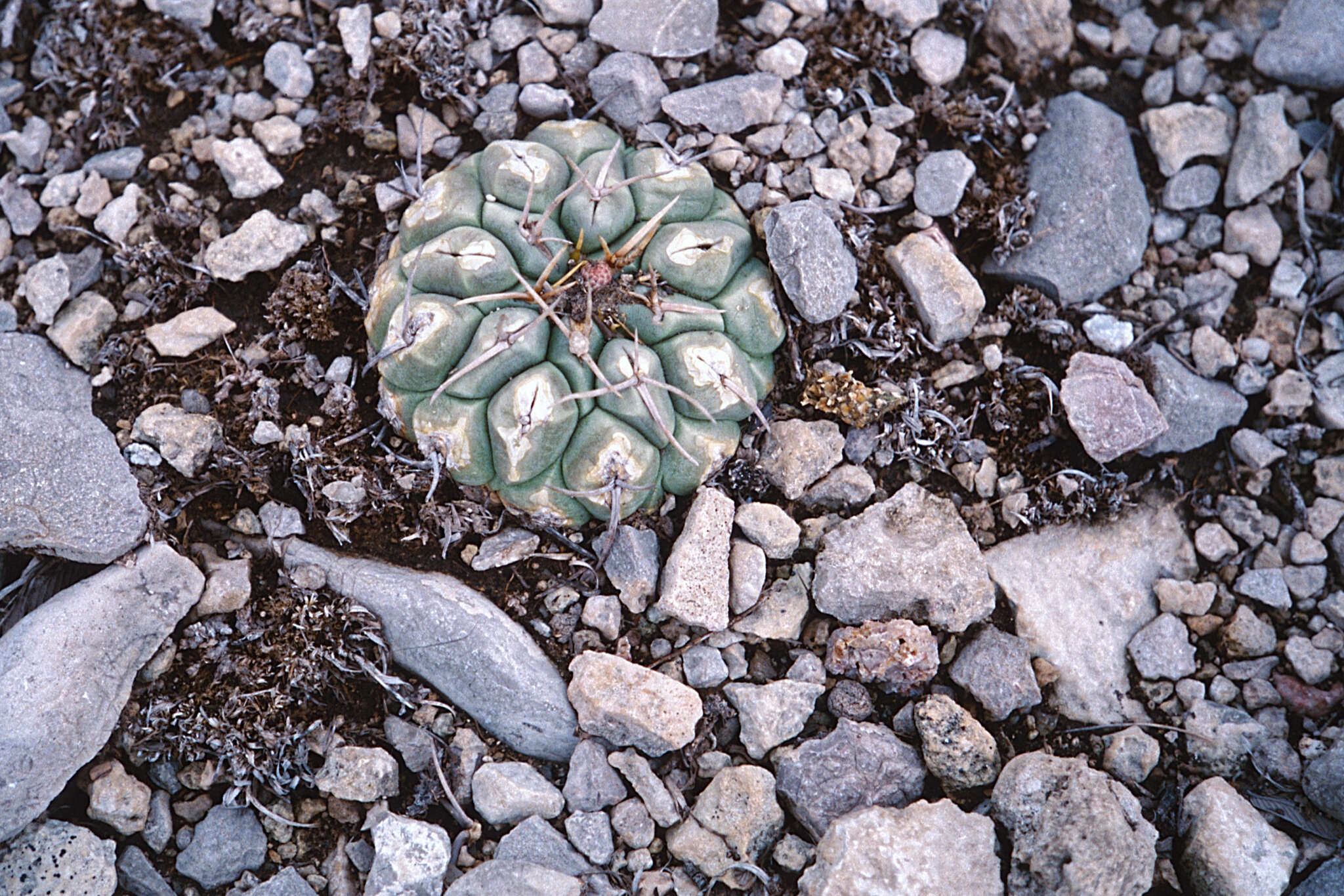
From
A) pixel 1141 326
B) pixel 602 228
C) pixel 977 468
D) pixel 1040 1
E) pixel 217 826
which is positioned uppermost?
pixel 1040 1

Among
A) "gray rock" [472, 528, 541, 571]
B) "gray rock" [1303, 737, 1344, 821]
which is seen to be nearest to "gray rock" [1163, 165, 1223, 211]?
"gray rock" [1303, 737, 1344, 821]

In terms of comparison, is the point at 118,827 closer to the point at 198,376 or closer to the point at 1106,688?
the point at 198,376

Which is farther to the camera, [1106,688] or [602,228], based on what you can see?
[1106,688]

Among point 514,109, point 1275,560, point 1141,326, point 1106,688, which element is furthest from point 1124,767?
point 514,109

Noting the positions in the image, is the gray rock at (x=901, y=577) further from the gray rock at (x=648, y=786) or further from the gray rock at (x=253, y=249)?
the gray rock at (x=253, y=249)

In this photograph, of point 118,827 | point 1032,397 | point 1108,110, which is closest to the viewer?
point 118,827

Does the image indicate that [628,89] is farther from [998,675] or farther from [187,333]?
[998,675]

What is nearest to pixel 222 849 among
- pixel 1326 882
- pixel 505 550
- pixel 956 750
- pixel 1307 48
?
pixel 505 550
